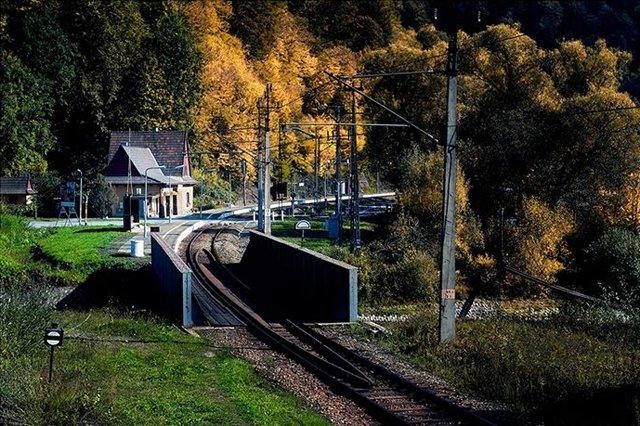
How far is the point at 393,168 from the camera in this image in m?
56.5

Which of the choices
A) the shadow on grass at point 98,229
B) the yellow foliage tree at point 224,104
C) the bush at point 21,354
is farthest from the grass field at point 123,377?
the yellow foliage tree at point 224,104

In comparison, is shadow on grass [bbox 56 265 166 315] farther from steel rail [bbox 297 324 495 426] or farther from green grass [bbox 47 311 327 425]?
steel rail [bbox 297 324 495 426]

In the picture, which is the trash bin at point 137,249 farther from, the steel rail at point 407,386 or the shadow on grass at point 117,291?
the steel rail at point 407,386

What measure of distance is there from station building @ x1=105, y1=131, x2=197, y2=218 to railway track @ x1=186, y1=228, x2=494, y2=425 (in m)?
41.4

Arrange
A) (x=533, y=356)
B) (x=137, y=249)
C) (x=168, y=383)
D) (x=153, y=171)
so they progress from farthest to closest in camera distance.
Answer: (x=153, y=171)
(x=137, y=249)
(x=533, y=356)
(x=168, y=383)

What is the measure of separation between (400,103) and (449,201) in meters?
37.1

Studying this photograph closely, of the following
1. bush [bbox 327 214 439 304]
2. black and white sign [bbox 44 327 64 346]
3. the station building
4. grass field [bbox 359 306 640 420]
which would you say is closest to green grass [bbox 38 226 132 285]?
bush [bbox 327 214 439 304]

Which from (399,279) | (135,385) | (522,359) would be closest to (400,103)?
(399,279)

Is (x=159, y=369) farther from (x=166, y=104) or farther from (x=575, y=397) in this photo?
(x=166, y=104)

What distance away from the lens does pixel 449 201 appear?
750 inches

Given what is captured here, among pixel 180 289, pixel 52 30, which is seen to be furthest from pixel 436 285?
pixel 52 30

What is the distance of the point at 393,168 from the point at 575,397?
142 ft

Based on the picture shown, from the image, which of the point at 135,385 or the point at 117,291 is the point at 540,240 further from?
the point at 135,385

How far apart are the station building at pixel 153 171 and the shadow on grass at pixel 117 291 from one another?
84.0ft
